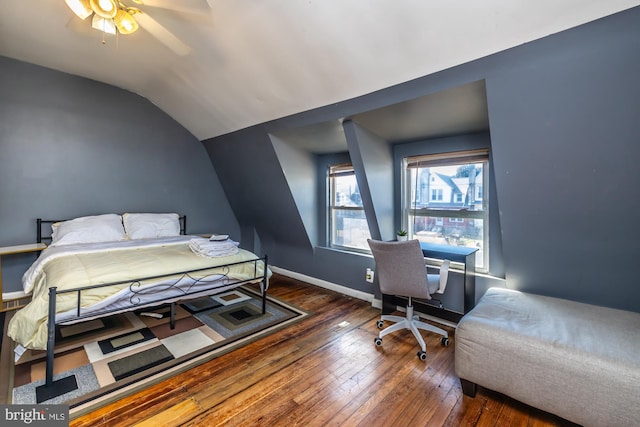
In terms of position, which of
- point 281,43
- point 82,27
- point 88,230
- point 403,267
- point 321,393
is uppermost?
point 82,27

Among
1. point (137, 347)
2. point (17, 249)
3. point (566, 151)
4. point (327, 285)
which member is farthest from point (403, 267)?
point (17, 249)

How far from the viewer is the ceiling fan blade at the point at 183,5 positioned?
6.53 feet

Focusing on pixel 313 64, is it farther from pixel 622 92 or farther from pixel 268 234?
pixel 268 234

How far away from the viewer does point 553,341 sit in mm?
1568

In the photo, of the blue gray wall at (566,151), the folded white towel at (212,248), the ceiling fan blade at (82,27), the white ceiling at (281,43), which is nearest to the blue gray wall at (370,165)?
the blue gray wall at (566,151)

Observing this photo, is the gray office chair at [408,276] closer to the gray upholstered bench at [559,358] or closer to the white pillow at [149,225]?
the gray upholstered bench at [559,358]

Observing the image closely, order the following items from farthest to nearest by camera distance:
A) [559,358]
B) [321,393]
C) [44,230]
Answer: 1. [44,230]
2. [321,393]
3. [559,358]

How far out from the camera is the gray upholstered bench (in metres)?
1.38

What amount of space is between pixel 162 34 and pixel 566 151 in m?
3.13

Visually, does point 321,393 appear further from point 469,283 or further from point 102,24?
point 102,24

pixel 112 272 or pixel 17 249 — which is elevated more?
pixel 17 249

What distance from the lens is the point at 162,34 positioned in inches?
94.6

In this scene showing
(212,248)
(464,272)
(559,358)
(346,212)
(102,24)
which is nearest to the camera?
(559,358)

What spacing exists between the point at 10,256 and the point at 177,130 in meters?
2.48
